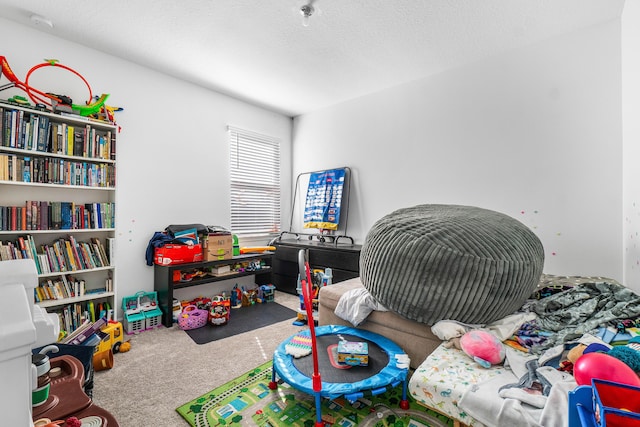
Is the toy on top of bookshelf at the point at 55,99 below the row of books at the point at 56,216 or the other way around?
the other way around

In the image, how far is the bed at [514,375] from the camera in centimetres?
102

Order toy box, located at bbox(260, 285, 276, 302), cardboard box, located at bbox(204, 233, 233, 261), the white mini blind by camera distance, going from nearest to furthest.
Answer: cardboard box, located at bbox(204, 233, 233, 261) < toy box, located at bbox(260, 285, 276, 302) < the white mini blind

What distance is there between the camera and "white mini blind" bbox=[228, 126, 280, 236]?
3.97m

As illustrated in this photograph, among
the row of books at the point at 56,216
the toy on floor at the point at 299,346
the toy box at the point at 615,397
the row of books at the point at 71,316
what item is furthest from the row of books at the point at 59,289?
the toy box at the point at 615,397

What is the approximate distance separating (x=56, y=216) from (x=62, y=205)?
0.33 feet

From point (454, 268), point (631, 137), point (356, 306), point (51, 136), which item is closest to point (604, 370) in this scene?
point (454, 268)

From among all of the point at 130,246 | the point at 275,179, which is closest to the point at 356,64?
the point at 275,179

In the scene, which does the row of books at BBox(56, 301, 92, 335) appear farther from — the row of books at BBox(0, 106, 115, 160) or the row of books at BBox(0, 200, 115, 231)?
the row of books at BBox(0, 106, 115, 160)

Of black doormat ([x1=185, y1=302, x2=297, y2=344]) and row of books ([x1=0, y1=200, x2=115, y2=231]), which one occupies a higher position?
row of books ([x1=0, y1=200, x2=115, y2=231])

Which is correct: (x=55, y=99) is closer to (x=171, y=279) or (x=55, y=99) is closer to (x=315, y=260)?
(x=171, y=279)

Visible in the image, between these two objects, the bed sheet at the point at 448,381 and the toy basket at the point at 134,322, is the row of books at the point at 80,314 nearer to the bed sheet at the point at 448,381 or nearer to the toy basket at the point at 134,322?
the toy basket at the point at 134,322

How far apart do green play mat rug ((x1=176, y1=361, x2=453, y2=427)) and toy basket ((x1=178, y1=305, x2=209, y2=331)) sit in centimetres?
113

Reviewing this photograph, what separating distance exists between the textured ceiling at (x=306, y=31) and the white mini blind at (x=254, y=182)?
94cm

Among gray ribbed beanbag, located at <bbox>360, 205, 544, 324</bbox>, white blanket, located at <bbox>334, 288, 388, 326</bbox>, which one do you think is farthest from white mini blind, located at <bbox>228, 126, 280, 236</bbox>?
gray ribbed beanbag, located at <bbox>360, 205, 544, 324</bbox>
